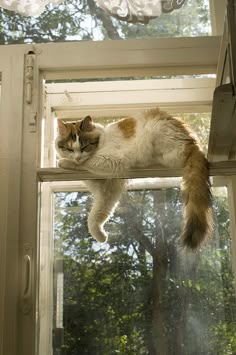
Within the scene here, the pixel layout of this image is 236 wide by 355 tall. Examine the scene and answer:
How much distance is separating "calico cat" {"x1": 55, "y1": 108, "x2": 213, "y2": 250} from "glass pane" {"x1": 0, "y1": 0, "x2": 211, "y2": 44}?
33cm

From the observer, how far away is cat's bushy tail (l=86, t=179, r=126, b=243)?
1.55 m

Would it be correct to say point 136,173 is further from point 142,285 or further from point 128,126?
point 142,285

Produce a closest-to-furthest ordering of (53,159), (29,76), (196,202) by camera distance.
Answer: (196,202)
(29,76)
(53,159)

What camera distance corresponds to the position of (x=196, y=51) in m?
1.65

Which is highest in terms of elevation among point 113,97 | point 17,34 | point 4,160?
point 17,34

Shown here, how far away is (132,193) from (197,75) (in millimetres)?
527

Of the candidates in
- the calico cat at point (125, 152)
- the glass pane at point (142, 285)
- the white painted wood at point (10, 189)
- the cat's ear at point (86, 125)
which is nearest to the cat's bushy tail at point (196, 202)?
the calico cat at point (125, 152)

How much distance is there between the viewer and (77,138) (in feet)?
5.33

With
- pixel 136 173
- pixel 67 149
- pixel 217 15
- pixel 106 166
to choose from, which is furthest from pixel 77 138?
pixel 217 15

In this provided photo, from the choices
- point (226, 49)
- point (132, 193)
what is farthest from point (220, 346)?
point (226, 49)

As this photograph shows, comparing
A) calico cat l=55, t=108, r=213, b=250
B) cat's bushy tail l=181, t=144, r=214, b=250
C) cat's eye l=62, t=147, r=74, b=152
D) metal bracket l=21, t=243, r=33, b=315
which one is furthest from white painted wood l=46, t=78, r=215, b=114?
metal bracket l=21, t=243, r=33, b=315

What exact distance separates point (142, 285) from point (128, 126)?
22.1 inches

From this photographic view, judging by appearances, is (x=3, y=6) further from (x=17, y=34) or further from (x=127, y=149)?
(x=127, y=149)

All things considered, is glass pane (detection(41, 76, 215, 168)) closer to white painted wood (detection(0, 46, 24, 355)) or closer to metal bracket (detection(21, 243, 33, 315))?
white painted wood (detection(0, 46, 24, 355))
